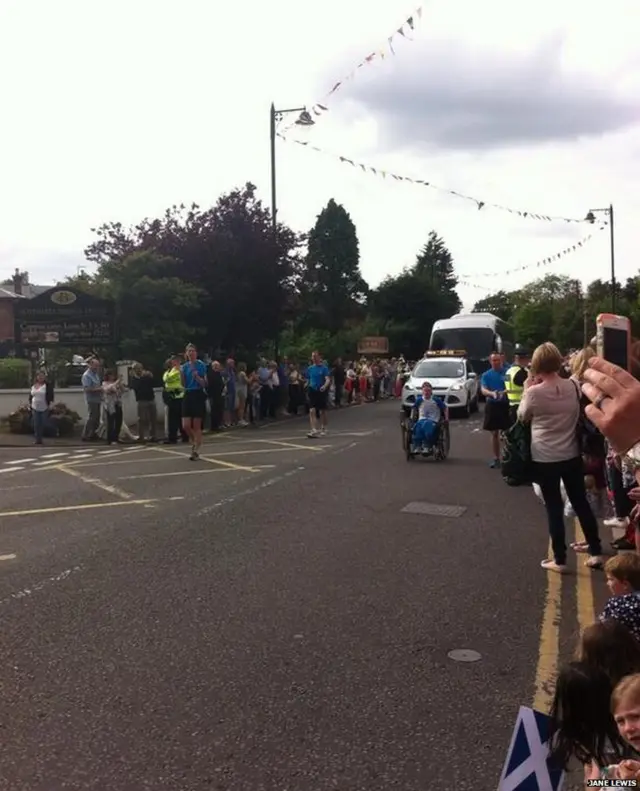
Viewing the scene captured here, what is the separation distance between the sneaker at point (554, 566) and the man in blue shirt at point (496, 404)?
5428 mm

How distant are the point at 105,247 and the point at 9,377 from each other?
4885mm

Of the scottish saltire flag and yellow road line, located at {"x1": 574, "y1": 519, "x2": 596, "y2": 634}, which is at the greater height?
the scottish saltire flag

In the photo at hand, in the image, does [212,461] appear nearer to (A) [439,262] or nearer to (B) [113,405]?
(B) [113,405]

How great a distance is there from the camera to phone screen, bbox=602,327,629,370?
3201 millimetres

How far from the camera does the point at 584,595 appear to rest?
609 cm

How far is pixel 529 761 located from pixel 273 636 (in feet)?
8.52

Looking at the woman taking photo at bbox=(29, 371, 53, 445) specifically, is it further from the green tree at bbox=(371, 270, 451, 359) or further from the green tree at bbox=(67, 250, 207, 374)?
the green tree at bbox=(371, 270, 451, 359)

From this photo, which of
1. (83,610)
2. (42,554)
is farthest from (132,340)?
(83,610)

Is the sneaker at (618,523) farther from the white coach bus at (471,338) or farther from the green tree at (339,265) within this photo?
the green tree at (339,265)

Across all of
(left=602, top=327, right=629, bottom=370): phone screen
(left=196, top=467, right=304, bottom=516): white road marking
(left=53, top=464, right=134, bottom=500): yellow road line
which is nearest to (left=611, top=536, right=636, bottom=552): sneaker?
(left=196, top=467, right=304, bottom=516): white road marking

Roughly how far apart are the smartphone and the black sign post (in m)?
19.6

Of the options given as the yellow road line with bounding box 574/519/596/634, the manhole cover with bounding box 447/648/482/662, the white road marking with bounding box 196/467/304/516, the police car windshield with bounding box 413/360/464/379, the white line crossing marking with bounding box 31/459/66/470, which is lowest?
the yellow road line with bounding box 574/519/596/634

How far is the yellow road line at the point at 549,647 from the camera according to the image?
14.0 ft

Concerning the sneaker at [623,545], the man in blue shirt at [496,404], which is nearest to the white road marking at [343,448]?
the man in blue shirt at [496,404]
